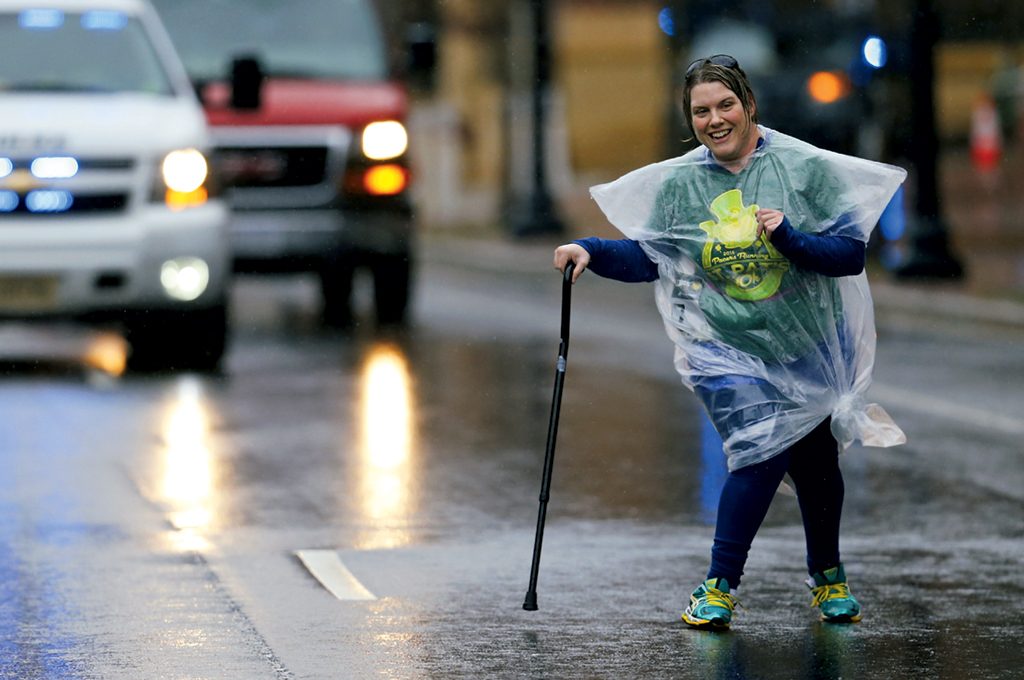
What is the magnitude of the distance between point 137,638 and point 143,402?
581cm

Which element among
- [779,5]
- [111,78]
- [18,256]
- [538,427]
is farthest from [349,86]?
[779,5]

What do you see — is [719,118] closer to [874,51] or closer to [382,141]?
[382,141]

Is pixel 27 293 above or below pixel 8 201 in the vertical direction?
below

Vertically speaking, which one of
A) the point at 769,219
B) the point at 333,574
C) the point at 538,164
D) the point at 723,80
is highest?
the point at 723,80

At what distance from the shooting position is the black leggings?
22.0ft

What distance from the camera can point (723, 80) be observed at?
21.6 feet

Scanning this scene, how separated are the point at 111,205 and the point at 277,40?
455 cm

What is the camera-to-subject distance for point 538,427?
449 inches

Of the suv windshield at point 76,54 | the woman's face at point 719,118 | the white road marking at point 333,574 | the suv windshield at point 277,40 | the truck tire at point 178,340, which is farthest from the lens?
the suv windshield at point 277,40

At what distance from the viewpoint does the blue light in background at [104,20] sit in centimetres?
1448

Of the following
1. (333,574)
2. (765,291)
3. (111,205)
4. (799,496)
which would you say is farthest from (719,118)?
(111,205)

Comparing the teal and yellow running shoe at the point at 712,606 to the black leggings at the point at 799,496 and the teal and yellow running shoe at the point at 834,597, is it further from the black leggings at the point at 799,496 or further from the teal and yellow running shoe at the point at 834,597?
the teal and yellow running shoe at the point at 834,597

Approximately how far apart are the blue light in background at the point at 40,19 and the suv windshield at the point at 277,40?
311 cm

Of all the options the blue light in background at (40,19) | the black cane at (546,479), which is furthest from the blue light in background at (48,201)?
the black cane at (546,479)
